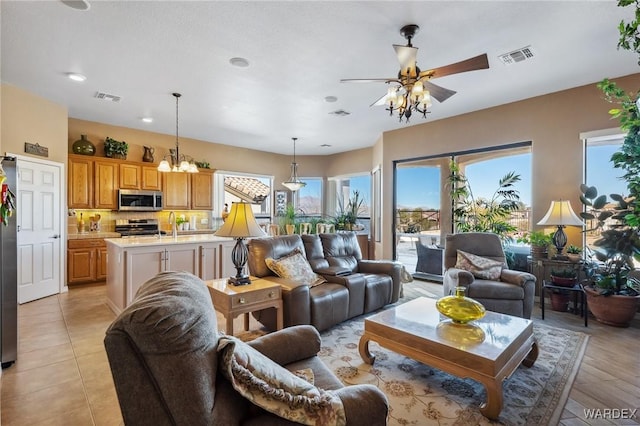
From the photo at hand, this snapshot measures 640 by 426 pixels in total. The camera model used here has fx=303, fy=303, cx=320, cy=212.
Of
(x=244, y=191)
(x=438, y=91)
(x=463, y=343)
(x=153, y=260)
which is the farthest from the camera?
(x=244, y=191)

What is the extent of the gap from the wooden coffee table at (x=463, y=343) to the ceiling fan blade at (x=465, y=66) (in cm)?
210

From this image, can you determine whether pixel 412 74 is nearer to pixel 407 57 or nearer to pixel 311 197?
pixel 407 57

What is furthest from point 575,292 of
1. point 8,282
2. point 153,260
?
point 8,282

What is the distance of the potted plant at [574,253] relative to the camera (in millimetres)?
3880

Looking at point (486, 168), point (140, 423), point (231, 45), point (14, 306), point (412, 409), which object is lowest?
point (412, 409)

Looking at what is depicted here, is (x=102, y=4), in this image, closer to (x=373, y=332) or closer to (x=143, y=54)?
(x=143, y=54)

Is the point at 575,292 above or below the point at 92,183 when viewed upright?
below

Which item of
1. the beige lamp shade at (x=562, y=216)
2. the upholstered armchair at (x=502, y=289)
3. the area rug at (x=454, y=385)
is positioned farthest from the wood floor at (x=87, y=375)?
the beige lamp shade at (x=562, y=216)

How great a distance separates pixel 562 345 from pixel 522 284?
0.66 meters

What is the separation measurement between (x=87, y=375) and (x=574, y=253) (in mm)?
5547

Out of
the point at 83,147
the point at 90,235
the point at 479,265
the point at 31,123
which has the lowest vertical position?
the point at 479,265

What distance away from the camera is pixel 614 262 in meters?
3.50

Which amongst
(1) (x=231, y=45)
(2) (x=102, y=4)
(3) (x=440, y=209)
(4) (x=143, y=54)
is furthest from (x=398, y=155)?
(2) (x=102, y=4)

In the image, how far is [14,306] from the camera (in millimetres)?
2611
